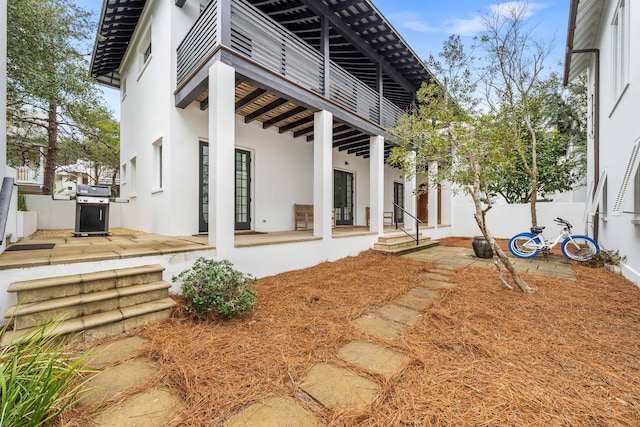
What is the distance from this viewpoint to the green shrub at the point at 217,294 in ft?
9.11

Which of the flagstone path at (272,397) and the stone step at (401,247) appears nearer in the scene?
the flagstone path at (272,397)

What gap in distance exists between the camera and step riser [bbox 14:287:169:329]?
2.21 m

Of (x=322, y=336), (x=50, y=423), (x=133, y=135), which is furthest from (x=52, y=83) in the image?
(x=322, y=336)

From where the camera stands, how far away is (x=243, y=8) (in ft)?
14.8

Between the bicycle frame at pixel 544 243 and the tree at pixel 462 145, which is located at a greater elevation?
the tree at pixel 462 145

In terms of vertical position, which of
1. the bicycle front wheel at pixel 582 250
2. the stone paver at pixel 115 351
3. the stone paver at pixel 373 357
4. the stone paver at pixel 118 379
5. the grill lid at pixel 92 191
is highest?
the grill lid at pixel 92 191

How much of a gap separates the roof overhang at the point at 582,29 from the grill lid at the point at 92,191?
971 centimetres

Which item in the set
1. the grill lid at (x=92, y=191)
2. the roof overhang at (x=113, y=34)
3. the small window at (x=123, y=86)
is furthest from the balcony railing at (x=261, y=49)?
the small window at (x=123, y=86)

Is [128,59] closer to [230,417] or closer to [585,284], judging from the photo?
[230,417]

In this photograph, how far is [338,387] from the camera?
1771 millimetres

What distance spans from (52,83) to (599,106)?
39.8 feet

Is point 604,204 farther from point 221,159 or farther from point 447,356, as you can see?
point 221,159

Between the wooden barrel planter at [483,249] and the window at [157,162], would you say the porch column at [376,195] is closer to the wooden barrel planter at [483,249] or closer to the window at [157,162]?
the wooden barrel planter at [483,249]

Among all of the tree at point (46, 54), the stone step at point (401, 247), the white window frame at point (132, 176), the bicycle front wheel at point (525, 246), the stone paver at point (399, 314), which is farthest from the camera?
the white window frame at point (132, 176)
